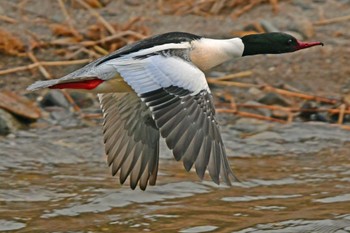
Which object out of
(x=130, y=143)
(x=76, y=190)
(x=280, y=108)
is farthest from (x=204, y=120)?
A: (x=280, y=108)

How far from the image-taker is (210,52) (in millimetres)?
6645

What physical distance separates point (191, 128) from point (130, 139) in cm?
114

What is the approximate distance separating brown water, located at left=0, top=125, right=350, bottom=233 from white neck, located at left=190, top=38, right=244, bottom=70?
85 centimetres

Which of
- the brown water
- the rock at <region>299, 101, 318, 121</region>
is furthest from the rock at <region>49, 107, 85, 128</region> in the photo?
the rock at <region>299, 101, 318, 121</region>

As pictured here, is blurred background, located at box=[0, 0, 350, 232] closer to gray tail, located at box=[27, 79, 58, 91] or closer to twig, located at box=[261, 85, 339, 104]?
twig, located at box=[261, 85, 339, 104]

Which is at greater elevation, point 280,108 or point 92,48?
point 92,48

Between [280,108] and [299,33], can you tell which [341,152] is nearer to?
[280,108]

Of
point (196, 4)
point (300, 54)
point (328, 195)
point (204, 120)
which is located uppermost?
point (196, 4)

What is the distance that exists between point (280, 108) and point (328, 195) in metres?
2.03

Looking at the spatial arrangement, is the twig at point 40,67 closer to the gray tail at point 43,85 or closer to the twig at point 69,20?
the twig at point 69,20

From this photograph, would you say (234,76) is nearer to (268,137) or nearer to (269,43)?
(268,137)

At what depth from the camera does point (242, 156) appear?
26.1ft

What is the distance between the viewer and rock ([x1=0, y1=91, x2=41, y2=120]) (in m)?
8.31

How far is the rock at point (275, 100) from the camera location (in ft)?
28.9
